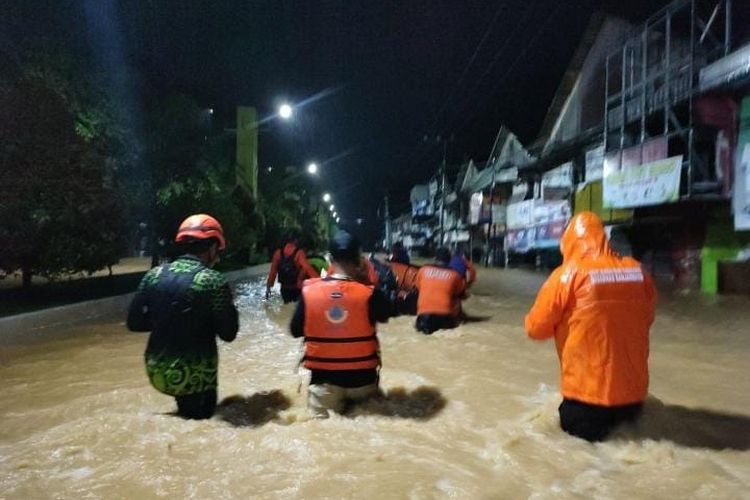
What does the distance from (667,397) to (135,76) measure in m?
14.0

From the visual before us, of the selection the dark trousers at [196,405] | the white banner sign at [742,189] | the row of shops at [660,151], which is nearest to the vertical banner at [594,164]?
the row of shops at [660,151]

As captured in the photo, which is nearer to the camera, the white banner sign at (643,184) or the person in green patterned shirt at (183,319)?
the person in green patterned shirt at (183,319)

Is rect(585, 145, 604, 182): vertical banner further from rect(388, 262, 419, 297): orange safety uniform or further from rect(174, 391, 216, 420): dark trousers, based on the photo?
rect(174, 391, 216, 420): dark trousers

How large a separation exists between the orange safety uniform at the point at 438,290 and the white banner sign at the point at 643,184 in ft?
23.1

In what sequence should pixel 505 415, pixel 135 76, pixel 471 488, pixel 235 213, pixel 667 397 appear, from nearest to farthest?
pixel 471 488
pixel 505 415
pixel 667 397
pixel 135 76
pixel 235 213

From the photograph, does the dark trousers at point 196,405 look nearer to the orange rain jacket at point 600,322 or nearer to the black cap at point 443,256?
the orange rain jacket at point 600,322

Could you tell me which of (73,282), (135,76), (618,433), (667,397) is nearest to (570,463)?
(618,433)

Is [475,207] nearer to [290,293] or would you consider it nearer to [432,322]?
[290,293]

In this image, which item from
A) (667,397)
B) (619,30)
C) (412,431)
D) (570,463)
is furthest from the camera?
(619,30)

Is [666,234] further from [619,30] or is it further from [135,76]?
[135,76]

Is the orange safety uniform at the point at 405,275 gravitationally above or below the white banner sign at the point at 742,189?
below

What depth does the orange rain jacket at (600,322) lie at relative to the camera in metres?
3.34

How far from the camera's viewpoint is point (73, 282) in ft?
54.7

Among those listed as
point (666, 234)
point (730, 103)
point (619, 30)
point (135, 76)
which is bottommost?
point (666, 234)
